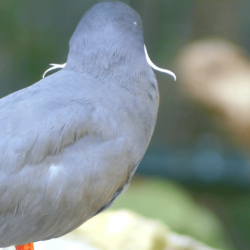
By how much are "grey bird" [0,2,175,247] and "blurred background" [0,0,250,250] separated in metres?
1.27

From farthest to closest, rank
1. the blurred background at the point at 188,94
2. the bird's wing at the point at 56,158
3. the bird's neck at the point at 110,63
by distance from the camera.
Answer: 1. the blurred background at the point at 188,94
2. the bird's neck at the point at 110,63
3. the bird's wing at the point at 56,158

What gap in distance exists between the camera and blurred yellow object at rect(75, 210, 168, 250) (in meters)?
1.79

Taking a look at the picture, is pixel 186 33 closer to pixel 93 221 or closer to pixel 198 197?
pixel 198 197

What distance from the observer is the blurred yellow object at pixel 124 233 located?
1.79m

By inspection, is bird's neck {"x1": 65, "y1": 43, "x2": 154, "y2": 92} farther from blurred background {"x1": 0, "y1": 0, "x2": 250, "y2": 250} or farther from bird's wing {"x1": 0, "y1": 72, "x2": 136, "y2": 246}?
blurred background {"x1": 0, "y1": 0, "x2": 250, "y2": 250}

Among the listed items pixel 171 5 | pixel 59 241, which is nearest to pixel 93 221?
pixel 59 241

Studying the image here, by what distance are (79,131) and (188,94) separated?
71.5 inches

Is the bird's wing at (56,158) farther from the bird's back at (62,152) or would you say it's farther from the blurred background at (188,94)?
the blurred background at (188,94)

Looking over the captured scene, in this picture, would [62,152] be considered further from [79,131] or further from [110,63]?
[110,63]

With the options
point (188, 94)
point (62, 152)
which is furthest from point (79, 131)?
point (188, 94)

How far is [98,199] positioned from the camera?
1.13 m

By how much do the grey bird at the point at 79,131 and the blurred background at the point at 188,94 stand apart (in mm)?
1268

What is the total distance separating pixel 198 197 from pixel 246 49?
1063mm

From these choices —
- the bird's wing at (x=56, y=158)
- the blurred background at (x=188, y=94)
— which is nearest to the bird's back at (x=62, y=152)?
the bird's wing at (x=56, y=158)
